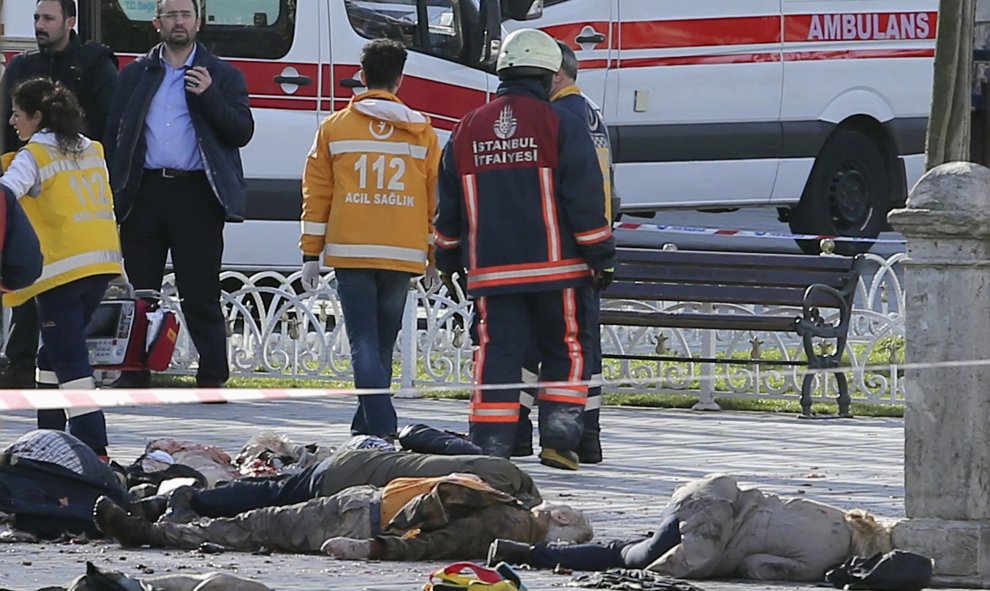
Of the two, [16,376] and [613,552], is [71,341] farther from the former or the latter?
[613,552]

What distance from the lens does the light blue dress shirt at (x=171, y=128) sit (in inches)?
418

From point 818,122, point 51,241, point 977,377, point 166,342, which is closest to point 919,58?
point 818,122

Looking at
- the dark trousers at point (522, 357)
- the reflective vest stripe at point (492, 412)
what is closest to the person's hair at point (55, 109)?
the dark trousers at point (522, 357)

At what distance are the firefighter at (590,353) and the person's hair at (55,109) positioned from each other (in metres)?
2.01

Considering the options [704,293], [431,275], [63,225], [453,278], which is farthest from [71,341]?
[704,293]

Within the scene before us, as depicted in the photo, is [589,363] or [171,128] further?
[171,128]

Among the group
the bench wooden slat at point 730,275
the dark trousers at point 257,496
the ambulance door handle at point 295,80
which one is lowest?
the dark trousers at point 257,496

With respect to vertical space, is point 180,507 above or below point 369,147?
below

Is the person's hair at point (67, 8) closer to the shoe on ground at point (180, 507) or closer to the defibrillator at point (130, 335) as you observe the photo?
the defibrillator at point (130, 335)

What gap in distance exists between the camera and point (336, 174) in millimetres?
9508

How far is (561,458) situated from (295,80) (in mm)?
5963

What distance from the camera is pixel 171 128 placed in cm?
1063

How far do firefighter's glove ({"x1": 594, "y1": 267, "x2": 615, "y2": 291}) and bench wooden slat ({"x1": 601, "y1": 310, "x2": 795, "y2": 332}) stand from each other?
2517 millimetres

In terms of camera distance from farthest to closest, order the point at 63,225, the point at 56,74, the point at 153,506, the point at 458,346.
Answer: the point at 458,346
the point at 56,74
the point at 63,225
the point at 153,506
